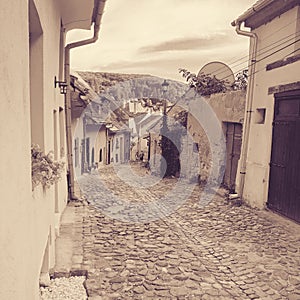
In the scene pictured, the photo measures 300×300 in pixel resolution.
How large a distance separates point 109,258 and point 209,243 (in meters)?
1.83

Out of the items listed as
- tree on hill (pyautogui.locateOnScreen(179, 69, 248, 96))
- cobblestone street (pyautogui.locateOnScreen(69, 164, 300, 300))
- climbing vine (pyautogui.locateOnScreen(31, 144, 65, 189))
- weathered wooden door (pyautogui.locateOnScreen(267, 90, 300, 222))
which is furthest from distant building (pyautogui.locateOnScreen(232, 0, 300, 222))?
climbing vine (pyautogui.locateOnScreen(31, 144, 65, 189))

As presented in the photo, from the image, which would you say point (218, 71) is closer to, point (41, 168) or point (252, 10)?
point (252, 10)

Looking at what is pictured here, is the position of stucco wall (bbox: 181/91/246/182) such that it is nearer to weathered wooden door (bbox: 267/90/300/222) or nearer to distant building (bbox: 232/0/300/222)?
distant building (bbox: 232/0/300/222)

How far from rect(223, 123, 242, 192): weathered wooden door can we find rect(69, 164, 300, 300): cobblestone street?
5.42ft

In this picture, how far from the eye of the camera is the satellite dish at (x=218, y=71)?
11367 millimetres

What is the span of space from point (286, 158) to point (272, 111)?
3.90 ft

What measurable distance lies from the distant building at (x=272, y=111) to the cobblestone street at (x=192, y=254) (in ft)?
2.01

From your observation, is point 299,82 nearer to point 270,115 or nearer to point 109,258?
point 270,115

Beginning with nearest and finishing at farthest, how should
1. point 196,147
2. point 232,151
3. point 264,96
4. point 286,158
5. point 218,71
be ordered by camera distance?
1. point 286,158
2. point 264,96
3. point 232,151
4. point 218,71
5. point 196,147

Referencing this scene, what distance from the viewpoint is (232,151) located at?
983 cm

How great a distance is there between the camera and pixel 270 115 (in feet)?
25.1

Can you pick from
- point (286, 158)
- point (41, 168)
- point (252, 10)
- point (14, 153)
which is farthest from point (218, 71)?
point (14, 153)

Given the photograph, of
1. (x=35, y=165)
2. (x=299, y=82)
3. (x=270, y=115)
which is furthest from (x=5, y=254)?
(x=270, y=115)

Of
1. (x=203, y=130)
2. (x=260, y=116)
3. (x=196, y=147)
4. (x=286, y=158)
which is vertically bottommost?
(x=196, y=147)
